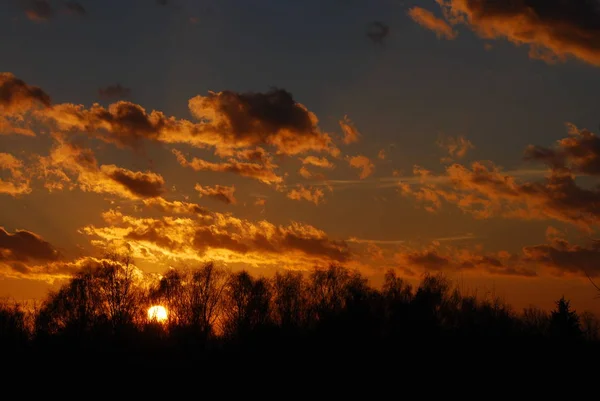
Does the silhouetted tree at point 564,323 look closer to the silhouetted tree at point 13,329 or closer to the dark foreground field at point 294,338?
the dark foreground field at point 294,338

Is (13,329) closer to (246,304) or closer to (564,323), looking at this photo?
(246,304)

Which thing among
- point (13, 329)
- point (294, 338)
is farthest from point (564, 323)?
point (13, 329)

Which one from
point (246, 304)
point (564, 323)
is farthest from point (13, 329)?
point (564, 323)

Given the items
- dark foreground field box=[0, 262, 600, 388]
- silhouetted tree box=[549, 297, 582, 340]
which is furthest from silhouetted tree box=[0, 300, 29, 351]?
silhouetted tree box=[549, 297, 582, 340]

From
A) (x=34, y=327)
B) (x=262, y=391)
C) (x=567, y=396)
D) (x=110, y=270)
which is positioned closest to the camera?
(x=567, y=396)

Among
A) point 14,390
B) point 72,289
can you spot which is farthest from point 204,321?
point 14,390

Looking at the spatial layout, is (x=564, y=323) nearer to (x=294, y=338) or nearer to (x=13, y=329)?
(x=294, y=338)

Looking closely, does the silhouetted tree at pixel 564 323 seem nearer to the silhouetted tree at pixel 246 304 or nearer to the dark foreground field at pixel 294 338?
the dark foreground field at pixel 294 338

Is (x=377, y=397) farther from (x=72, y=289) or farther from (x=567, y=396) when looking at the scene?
(x=72, y=289)

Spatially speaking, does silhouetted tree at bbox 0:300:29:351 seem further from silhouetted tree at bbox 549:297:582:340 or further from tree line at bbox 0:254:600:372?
silhouetted tree at bbox 549:297:582:340

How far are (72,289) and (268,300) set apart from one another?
25043mm

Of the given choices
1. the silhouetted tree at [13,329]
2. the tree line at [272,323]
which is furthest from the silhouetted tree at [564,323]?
the silhouetted tree at [13,329]

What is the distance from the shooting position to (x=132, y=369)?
7819 centimetres

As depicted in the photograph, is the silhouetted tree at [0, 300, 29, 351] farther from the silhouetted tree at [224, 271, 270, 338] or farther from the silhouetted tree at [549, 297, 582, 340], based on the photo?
the silhouetted tree at [549, 297, 582, 340]
